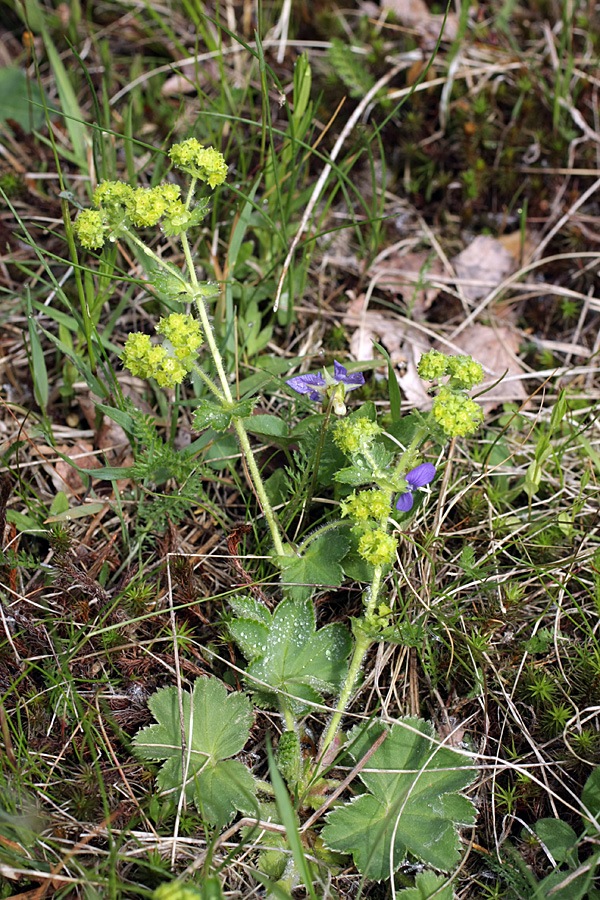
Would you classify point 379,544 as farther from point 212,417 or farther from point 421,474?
point 212,417

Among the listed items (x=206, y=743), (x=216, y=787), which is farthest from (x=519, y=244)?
(x=216, y=787)

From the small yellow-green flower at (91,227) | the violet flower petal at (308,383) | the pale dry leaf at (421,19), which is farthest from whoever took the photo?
the pale dry leaf at (421,19)

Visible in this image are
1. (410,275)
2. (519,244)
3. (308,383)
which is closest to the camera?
(308,383)

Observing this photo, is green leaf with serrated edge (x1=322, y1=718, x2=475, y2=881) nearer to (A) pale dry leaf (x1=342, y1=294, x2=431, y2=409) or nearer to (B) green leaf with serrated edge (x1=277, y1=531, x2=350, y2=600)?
(B) green leaf with serrated edge (x1=277, y1=531, x2=350, y2=600)

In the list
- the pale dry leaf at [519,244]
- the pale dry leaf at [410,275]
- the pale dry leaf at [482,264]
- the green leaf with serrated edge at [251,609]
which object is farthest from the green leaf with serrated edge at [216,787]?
the pale dry leaf at [519,244]

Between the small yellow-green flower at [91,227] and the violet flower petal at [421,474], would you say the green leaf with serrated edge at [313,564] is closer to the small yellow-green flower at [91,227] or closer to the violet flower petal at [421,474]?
the violet flower petal at [421,474]
